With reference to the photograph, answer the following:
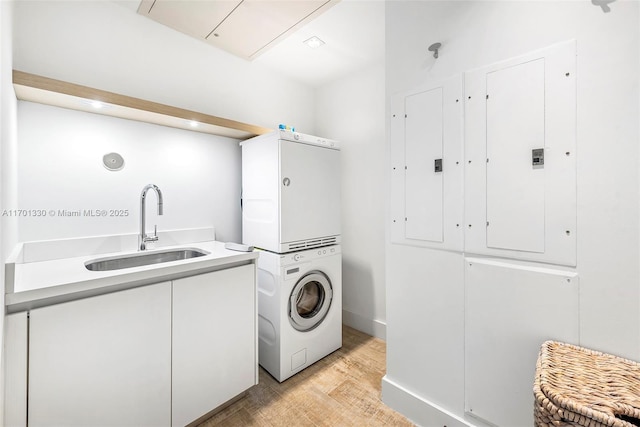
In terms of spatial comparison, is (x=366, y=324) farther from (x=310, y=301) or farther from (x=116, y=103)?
(x=116, y=103)

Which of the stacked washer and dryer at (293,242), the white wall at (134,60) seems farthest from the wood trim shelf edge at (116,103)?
the stacked washer and dryer at (293,242)

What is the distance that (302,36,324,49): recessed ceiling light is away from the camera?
2.18 meters

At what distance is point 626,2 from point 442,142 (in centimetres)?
74

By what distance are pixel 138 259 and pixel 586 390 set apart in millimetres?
2258

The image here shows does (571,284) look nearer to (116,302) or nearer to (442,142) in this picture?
(442,142)

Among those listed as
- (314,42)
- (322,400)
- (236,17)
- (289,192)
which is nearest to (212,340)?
(322,400)

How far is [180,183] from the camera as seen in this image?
2.11 m

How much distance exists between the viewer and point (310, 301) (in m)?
2.22

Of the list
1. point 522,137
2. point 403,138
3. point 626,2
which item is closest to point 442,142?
point 403,138

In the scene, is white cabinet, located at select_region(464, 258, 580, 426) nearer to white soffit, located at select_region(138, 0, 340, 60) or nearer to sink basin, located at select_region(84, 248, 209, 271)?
sink basin, located at select_region(84, 248, 209, 271)

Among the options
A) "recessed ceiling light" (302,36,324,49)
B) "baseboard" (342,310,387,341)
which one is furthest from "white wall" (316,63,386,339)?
"recessed ceiling light" (302,36,324,49)

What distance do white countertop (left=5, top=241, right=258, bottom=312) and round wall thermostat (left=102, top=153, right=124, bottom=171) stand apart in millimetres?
578

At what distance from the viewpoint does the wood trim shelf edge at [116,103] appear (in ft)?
4.41

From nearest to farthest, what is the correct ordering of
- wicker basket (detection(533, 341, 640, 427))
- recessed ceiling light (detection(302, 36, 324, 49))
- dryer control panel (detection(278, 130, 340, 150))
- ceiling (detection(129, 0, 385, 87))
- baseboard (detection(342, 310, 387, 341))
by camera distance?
wicker basket (detection(533, 341, 640, 427)) < ceiling (detection(129, 0, 385, 87)) < dryer control panel (detection(278, 130, 340, 150)) < recessed ceiling light (detection(302, 36, 324, 49)) < baseboard (detection(342, 310, 387, 341))
